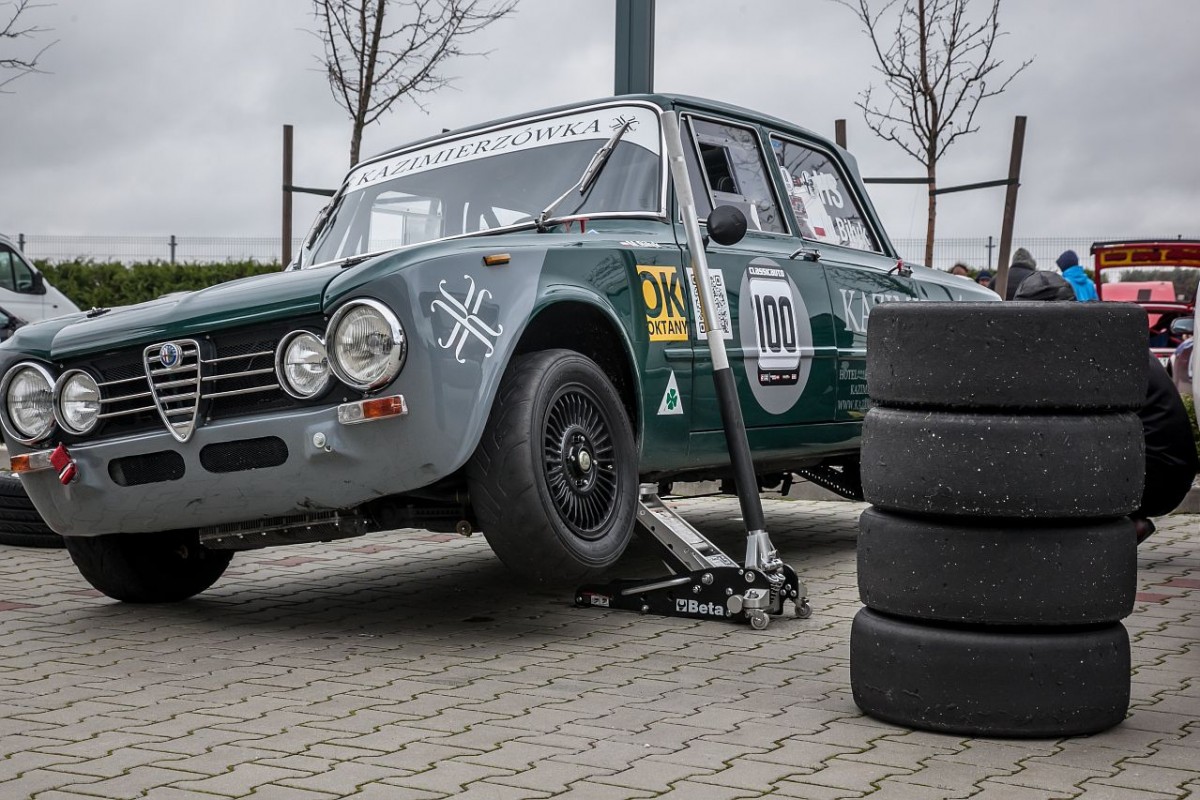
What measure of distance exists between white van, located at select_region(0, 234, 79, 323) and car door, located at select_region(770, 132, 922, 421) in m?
15.9

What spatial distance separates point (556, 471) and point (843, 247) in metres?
3.02

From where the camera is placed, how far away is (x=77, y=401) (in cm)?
510

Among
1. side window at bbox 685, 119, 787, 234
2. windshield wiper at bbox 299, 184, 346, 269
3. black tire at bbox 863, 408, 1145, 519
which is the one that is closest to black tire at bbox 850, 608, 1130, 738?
black tire at bbox 863, 408, 1145, 519

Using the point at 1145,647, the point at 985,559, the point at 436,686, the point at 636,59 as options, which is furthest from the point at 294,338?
the point at 636,59

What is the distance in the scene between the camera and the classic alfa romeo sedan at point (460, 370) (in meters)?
4.51

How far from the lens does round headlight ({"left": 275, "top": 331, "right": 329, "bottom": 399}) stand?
15.0ft

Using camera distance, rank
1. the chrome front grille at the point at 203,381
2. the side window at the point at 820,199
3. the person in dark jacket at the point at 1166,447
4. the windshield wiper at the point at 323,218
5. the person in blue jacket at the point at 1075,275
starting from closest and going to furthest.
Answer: the chrome front grille at the point at 203,381
the person in dark jacket at the point at 1166,447
the windshield wiper at the point at 323,218
the side window at the point at 820,199
the person in blue jacket at the point at 1075,275

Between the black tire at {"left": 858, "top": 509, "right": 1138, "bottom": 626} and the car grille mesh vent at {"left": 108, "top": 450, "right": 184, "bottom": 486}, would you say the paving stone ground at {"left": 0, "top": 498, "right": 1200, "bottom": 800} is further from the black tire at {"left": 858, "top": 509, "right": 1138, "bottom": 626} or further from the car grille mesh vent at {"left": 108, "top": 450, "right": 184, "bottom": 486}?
the car grille mesh vent at {"left": 108, "top": 450, "right": 184, "bottom": 486}

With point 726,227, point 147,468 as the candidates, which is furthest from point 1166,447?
point 147,468

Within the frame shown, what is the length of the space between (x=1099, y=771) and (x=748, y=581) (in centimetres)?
190

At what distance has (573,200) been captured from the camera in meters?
5.66

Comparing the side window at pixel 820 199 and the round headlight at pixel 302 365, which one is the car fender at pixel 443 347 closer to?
the round headlight at pixel 302 365

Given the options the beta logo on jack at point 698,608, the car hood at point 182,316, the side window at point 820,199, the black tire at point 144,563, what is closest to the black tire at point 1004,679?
the beta logo on jack at point 698,608

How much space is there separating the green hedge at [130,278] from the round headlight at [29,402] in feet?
65.6
